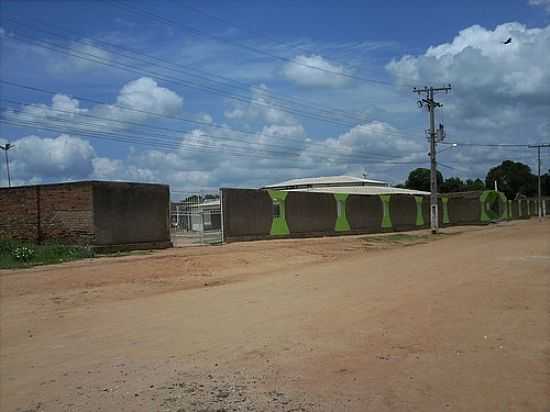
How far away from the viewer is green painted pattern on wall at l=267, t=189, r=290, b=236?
29516mm

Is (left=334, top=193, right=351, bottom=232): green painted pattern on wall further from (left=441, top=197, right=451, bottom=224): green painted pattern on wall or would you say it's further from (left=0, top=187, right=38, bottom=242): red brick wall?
(left=441, top=197, right=451, bottom=224): green painted pattern on wall

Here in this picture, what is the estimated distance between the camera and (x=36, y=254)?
1998 cm

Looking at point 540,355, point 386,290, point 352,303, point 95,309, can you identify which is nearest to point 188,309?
point 95,309

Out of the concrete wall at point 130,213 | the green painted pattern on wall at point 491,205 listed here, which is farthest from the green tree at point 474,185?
the concrete wall at point 130,213

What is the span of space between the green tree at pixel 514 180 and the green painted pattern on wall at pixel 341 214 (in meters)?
76.3

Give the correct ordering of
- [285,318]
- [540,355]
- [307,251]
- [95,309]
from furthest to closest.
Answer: [307,251], [95,309], [285,318], [540,355]

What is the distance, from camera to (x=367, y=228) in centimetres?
3900

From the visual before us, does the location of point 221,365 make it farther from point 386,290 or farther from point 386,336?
point 386,290

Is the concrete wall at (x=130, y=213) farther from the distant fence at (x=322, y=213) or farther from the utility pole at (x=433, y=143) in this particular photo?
the utility pole at (x=433, y=143)

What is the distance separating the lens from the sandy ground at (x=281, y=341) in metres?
5.89

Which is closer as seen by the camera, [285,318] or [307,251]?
[285,318]

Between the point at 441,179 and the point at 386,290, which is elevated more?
the point at 441,179

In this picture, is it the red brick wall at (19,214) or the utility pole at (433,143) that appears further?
the utility pole at (433,143)

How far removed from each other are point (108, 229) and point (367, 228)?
20.8 metres
